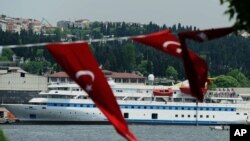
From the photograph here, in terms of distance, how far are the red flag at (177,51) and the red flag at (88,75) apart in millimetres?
704

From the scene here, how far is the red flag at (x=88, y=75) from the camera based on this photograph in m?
19.7

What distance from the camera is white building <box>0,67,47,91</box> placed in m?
144

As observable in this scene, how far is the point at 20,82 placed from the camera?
145125mm

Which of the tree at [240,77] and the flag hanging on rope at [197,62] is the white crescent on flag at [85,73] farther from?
the tree at [240,77]

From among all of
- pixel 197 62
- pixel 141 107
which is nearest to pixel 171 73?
pixel 141 107

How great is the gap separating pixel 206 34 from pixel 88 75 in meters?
1.67

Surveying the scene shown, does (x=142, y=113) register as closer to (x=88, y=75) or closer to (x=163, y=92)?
(x=163, y=92)

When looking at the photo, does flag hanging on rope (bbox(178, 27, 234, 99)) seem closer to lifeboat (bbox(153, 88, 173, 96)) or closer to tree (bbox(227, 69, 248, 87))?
lifeboat (bbox(153, 88, 173, 96))

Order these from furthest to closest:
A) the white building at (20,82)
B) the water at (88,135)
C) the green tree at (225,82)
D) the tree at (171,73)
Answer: the tree at (171,73), the green tree at (225,82), the white building at (20,82), the water at (88,135)

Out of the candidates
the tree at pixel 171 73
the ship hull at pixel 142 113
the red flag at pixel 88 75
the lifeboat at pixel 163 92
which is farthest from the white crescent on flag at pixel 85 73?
the tree at pixel 171 73

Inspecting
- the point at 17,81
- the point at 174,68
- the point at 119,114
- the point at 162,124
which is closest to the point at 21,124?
the point at 162,124

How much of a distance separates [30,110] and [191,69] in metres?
96.3

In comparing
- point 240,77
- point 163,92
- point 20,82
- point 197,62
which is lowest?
point 197,62

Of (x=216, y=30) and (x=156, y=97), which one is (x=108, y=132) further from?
(x=216, y=30)
